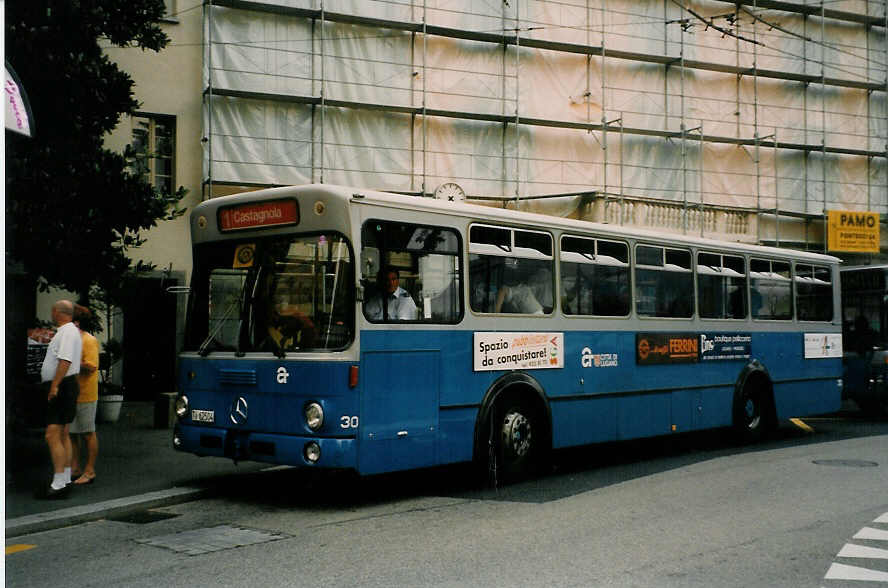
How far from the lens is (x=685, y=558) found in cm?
652

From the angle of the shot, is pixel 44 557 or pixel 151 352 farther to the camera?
pixel 151 352

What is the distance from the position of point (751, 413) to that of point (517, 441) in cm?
544

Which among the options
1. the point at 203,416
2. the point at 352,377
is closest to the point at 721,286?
the point at 352,377

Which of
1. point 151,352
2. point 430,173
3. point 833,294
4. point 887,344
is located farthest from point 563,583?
point 430,173

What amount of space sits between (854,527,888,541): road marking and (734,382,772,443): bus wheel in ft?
18.6

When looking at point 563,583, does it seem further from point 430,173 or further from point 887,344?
point 430,173

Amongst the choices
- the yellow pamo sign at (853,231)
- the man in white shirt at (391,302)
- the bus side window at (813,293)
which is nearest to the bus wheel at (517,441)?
the man in white shirt at (391,302)

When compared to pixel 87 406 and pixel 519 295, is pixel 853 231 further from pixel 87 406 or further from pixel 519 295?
pixel 87 406

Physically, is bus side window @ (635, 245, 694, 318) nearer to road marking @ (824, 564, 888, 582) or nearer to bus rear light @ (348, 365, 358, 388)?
bus rear light @ (348, 365, 358, 388)

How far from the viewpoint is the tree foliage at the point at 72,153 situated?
10.2 meters

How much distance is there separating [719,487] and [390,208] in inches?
170

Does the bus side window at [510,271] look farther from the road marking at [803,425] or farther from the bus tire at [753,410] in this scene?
the road marking at [803,425]

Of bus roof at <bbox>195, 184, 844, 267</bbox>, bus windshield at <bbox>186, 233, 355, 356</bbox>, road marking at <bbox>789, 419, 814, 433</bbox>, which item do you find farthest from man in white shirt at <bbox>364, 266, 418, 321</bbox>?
road marking at <bbox>789, 419, 814, 433</bbox>

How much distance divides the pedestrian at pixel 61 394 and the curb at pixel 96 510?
581mm
